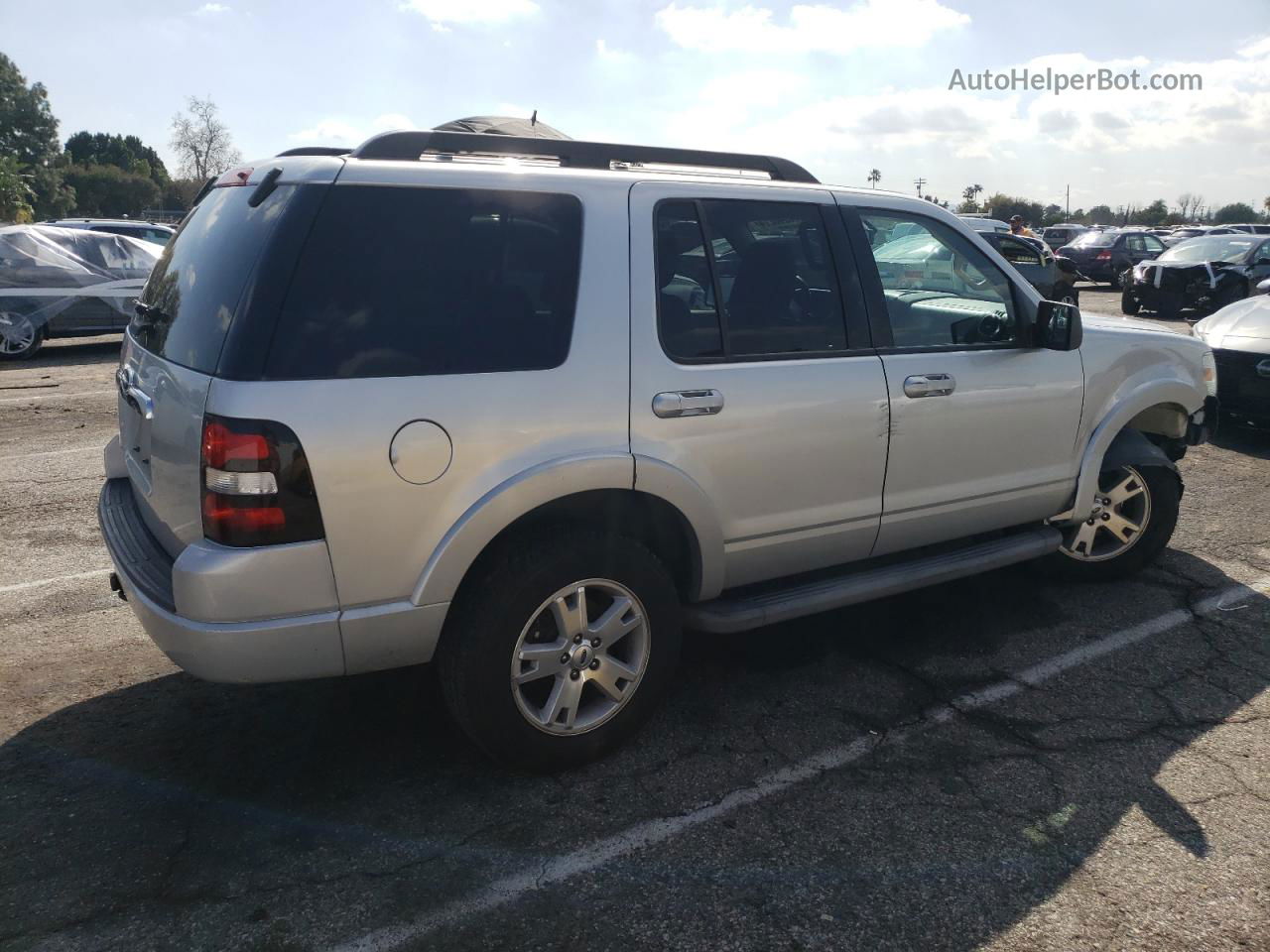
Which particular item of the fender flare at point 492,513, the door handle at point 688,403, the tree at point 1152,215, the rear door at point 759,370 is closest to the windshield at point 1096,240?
the rear door at point 759,370

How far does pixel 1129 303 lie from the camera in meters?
19.0

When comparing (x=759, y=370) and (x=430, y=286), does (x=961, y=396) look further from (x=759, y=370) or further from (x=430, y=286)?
(x=430, y=286)

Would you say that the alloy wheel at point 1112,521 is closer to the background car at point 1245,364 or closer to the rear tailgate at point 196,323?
the background car at point 1245,364

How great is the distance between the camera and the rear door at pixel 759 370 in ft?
10.8

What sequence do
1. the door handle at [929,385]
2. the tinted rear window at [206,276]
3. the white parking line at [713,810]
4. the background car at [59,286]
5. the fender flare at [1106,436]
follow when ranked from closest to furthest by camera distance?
the white parking line at [713,810] < the tinted rear window at [206,276] < the door handle at [929,385] < the fender flare at [1106,436] < the background car at [59,286]

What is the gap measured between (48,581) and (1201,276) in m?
18.7

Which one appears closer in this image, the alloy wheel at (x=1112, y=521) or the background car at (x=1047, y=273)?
the alloy wheel at (x=1112, y=521)

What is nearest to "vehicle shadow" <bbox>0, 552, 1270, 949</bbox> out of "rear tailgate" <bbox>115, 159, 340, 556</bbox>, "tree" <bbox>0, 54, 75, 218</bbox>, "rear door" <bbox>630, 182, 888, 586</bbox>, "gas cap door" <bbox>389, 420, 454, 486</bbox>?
"rear door" <bbox>630, 182, 888, 586</bbox>

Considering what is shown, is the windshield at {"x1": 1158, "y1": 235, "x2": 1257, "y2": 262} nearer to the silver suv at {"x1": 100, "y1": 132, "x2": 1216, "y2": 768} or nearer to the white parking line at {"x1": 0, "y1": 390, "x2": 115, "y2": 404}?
the silver suv at {"x1": 100, "y1": 132, "x2": 1216, "y2": 768}

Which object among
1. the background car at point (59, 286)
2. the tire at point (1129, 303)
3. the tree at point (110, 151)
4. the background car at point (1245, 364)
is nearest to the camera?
the background car at point (1245, 364)

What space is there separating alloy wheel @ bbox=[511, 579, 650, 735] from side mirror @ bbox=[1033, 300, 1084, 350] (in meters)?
2.23

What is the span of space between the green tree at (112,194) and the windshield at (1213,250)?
72.3 m

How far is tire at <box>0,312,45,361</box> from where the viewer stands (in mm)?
12539

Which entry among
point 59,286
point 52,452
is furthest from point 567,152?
point 59,286
